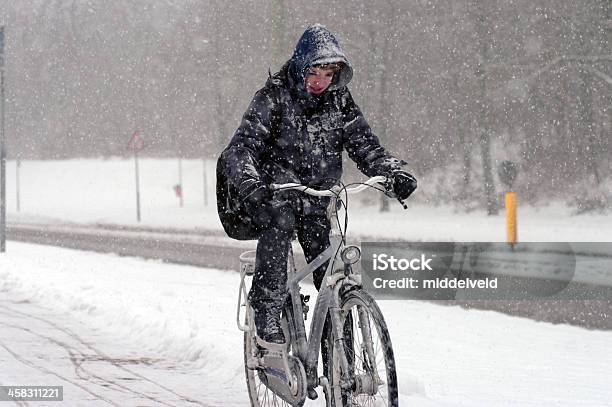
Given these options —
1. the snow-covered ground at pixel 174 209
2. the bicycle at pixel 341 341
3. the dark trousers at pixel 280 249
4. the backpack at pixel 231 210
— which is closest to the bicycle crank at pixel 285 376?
the bicycle at pixel 341 341

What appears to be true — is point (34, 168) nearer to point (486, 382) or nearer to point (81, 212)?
point (81, 212)

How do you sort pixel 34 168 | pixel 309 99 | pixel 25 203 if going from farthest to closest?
1. pixel 34 168
2. pixel 25 203
3. pixel 309 99

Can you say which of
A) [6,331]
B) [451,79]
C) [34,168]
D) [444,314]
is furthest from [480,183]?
[34,168]

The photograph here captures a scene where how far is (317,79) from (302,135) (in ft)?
0.91

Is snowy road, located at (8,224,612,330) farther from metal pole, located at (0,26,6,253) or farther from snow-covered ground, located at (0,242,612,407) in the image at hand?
metal pole, located at (0,26,6,253)

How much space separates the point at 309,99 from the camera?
4.30 metres

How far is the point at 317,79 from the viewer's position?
4277mm

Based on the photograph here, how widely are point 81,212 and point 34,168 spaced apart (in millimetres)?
15104

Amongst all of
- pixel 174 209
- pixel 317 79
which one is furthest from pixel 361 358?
pixel 174 209

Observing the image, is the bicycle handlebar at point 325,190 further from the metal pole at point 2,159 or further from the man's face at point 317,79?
the metal pole at point 2,159

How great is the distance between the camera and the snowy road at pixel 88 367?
217 inches

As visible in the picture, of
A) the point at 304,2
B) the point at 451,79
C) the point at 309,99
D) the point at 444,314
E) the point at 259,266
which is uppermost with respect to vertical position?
the point at 304,2

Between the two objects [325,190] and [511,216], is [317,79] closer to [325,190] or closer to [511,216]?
[325,190]

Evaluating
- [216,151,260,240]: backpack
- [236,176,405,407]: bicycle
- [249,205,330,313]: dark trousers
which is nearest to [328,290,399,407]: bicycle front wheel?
[236,176,405,407]: bicycle
